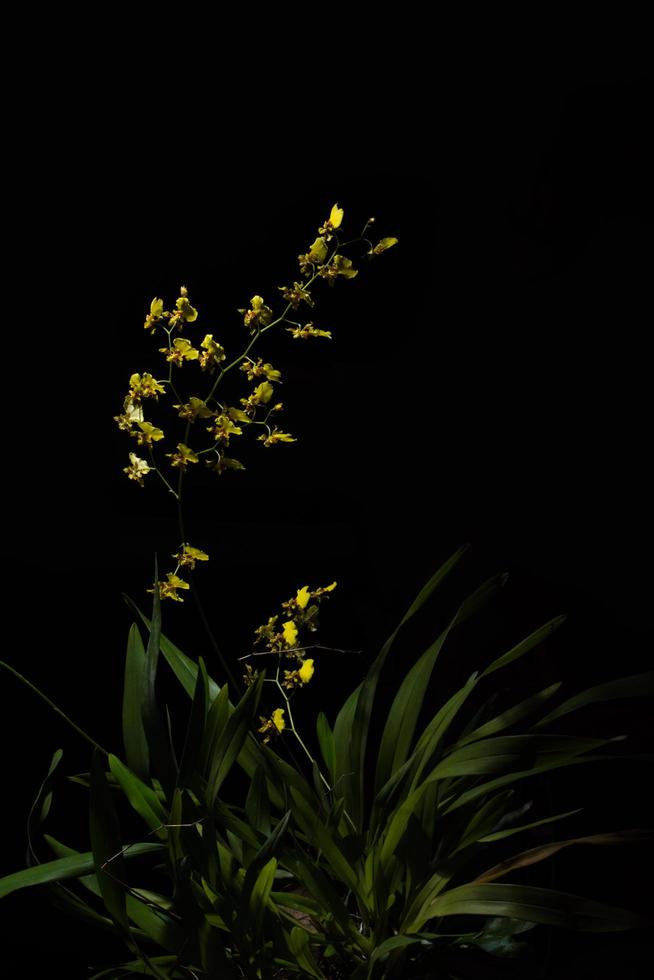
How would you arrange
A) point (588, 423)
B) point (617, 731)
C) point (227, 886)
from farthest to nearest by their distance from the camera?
point (588, 423) → point (617, 731) → point (227, 886)

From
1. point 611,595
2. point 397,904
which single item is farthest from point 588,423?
point 397,904

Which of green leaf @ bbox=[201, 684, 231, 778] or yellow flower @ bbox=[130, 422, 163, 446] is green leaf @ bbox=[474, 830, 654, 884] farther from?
yellow flower @ bbox=[130, 422, 163, 446]

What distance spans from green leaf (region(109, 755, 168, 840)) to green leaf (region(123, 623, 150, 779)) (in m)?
0.02

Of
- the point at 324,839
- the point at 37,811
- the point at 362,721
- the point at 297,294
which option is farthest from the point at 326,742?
the point at 297,294

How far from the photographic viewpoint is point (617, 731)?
1750mm

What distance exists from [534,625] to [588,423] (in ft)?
1.38

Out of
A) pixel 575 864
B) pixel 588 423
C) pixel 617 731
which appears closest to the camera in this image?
pixel 575 864

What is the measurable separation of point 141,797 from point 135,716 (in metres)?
→ 0.11

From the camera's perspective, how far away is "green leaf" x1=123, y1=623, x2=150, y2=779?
1.36 meters

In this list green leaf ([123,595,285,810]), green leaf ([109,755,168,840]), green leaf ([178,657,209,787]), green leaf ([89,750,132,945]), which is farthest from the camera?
green leaf ([123,595,285,810])

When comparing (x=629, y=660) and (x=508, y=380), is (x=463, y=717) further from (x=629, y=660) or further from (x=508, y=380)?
(x=508, y=380)

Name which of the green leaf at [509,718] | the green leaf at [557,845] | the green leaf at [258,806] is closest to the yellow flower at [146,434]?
the green leaf at [258,806]

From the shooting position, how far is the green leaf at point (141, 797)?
4.28ft

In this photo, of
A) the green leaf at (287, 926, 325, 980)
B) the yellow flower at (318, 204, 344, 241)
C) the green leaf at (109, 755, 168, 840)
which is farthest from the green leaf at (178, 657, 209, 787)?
the yellow flower at (318, 204, 344, 241)
